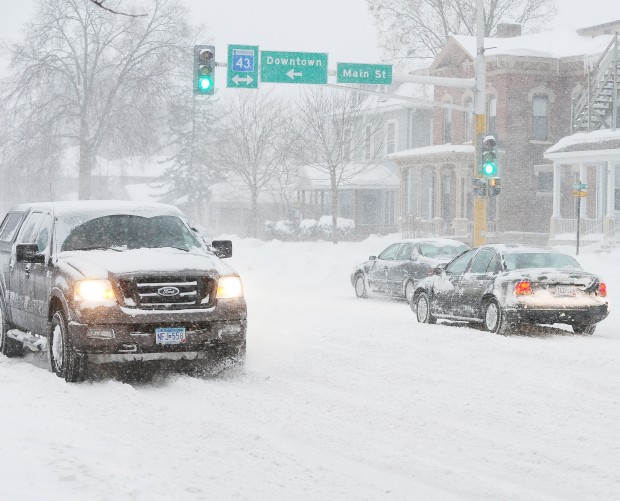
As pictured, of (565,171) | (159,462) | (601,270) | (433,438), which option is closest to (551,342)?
(433,438)

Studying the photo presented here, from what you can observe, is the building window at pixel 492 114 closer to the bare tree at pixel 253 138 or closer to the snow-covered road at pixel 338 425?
the bare tree at pixel 253 138

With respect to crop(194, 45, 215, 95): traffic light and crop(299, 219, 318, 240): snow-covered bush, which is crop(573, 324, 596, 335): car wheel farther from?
crop(299, 219, 318, 240): snow-covered bush

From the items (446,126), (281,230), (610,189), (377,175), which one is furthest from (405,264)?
(377,175)

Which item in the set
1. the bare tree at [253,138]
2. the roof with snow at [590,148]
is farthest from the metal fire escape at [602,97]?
the bare tree at [253,138]

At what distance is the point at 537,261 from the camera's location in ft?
52.8

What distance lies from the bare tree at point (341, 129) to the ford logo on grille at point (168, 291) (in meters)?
41.4

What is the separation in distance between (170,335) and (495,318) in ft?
22.0

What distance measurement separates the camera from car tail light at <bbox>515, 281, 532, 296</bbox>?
49.6 ft

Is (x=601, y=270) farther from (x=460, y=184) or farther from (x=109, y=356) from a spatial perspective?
(x=460, y=184)

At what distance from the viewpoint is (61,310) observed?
35.2 ft

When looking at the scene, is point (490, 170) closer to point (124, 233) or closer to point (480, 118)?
point (480, 118)

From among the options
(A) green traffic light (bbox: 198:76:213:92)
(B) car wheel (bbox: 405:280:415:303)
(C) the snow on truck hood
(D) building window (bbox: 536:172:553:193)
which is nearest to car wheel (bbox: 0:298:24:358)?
(C) the snow on truck hood

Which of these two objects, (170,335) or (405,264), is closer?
(170,335)

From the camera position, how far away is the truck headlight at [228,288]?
10.8m
